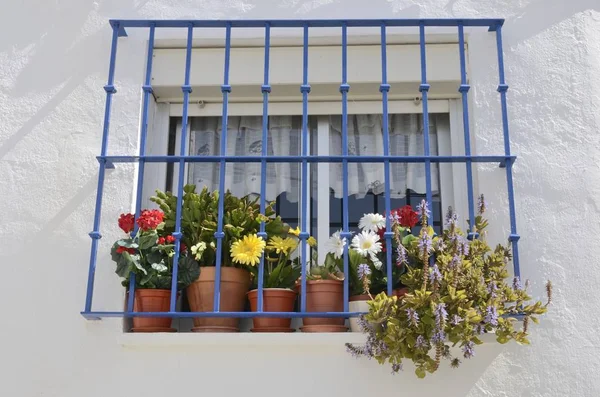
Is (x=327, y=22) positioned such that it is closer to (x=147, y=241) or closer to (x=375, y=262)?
(x=375, y=262)

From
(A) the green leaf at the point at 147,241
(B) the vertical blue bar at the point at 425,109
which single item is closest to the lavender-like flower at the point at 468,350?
(B) the vertical blue bar at the point at 425,109

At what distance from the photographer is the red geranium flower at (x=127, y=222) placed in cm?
454

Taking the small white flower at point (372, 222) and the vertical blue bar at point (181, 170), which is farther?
the small white flower at point (372, 222)

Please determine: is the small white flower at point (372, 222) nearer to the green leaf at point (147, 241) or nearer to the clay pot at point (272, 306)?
the clay pot at point (272, 306)

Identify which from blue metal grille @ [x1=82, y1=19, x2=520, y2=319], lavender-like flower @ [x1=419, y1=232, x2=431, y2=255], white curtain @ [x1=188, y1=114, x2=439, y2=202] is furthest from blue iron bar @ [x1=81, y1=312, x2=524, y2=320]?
white curtain @ [x1=188, y1=114, x2=439, y2=202]

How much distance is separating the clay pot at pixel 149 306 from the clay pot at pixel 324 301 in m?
0.65

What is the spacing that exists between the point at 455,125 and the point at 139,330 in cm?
197

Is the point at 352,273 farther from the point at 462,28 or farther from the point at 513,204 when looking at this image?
the point at 462,28

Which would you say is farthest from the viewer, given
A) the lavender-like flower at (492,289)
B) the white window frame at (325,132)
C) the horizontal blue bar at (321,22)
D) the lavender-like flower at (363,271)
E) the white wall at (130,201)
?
the white window frame at (325,132)

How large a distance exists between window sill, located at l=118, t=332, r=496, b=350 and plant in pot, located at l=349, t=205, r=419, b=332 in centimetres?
12

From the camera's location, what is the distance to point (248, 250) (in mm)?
4531

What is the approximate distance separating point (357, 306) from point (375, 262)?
9.0 inches

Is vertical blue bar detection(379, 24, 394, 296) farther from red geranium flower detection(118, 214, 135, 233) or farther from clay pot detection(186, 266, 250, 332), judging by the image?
red geranium flower detection(118, 214, 135, 233)

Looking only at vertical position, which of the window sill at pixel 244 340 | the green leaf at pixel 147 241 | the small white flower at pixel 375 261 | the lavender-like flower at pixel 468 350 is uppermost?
the green leaf at pixel 147 241
